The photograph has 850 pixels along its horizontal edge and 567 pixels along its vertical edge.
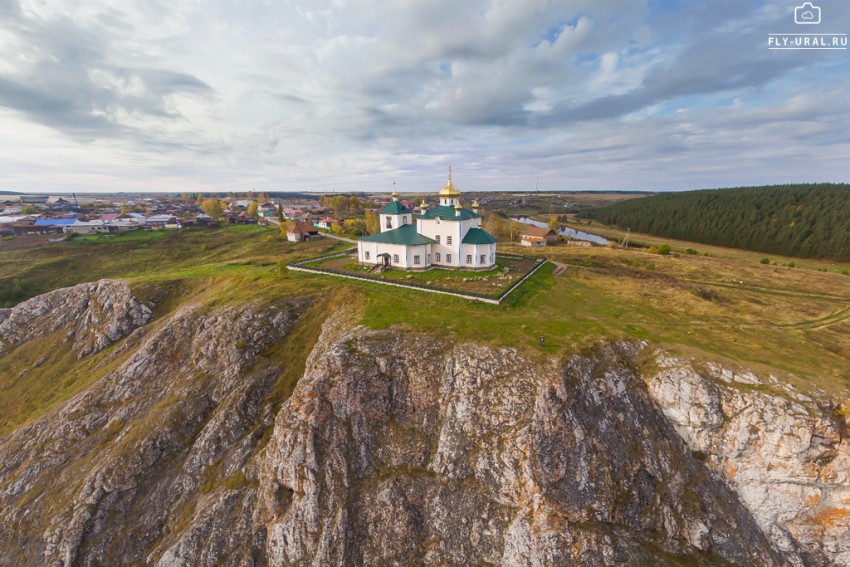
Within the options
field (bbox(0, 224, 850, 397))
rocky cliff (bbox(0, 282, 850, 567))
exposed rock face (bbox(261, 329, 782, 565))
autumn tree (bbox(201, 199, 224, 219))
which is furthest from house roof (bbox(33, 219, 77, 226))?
exposed rock face (bbox(261, 329, 782, 565))

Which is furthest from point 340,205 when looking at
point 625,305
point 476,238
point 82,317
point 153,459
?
point 153,459

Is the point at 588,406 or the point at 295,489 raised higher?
the point at 588,406

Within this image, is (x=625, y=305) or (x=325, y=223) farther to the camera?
(x=325, y=223)

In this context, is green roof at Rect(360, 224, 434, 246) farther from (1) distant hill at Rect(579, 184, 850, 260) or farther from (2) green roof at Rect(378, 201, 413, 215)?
(1) distant hill at Rect(579, 184, 850, 260)

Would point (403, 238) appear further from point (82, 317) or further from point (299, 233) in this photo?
point (299, 233)

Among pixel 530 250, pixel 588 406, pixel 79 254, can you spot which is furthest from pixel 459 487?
pixel 79 254

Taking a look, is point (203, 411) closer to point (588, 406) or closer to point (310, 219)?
point (588, 406)

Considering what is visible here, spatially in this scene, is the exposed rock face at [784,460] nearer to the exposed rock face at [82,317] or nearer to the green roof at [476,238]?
the green roof at [476,238]
